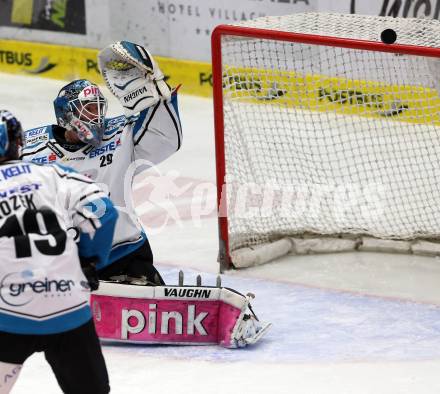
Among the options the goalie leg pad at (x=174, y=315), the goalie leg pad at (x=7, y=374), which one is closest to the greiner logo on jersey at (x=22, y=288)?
the goalie leg pad at (x=7, y=374)

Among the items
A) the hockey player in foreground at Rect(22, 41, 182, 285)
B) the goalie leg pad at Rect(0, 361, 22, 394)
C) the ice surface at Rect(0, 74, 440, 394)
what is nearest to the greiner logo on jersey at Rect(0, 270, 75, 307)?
the goalie leg pad at Rect(0, 361, 22, 394)

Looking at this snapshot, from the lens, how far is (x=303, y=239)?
6344 mm

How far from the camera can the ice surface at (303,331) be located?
4.45 meters

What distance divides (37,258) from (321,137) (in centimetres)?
382

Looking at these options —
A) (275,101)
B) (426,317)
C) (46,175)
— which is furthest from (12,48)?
(46,175)

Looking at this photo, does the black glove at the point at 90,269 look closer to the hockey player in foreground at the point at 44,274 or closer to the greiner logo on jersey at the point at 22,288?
the hockey player in foreground at the point at 44,274

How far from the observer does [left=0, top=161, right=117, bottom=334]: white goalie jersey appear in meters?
3.27

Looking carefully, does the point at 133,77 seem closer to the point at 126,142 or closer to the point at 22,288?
the point at 126,142

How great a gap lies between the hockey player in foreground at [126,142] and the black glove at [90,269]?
138 centimetres

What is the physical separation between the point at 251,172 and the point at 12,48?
484cm

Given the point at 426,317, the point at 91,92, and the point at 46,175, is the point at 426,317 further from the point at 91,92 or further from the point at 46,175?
the point at 46,175

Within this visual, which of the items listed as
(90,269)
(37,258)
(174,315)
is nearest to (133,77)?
(174,315)

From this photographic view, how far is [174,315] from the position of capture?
15.9 ft

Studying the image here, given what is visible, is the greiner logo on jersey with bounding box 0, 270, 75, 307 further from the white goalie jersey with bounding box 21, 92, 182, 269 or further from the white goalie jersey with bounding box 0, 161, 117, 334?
the white goalie jersey with bounding box 21, 92, 182, 269
